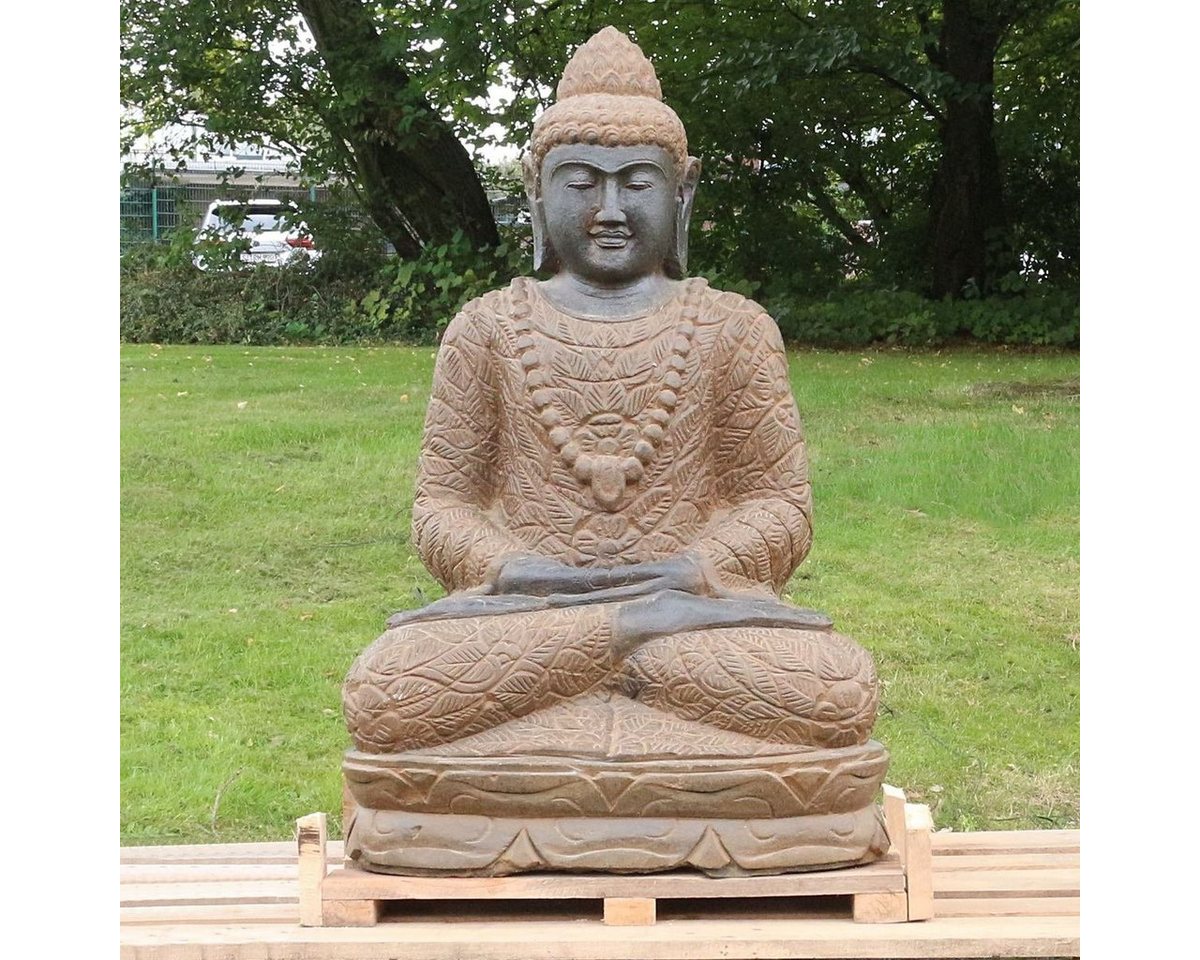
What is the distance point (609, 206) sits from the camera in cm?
425

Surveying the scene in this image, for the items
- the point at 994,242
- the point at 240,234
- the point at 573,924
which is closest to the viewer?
the point at 573,924

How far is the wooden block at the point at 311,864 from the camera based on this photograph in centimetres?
375

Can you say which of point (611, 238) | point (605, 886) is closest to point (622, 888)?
point (605, 886)

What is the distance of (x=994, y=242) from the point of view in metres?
12.7

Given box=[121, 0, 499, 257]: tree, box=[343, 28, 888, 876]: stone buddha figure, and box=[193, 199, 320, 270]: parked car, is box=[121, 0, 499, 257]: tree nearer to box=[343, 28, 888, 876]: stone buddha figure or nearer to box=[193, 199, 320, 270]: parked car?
box=[193, 199, 320, 270]: parked car

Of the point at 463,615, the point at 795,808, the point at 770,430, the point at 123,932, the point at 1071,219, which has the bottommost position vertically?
the point at 123,932

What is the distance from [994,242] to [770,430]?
9.03 m

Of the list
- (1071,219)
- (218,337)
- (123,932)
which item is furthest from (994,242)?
(123,932)

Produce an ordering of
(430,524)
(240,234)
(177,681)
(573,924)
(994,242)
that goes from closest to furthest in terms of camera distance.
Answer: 1. (573,924)
2. (430,524)
3. (177,681)
4. (994,242)
5. (240,234)

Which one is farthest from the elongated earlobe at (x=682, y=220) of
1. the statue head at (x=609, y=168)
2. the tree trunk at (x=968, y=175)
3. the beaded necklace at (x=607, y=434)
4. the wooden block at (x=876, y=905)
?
the tree trunk at (x=968, y=175)

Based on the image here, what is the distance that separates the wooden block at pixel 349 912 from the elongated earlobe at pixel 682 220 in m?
1.91

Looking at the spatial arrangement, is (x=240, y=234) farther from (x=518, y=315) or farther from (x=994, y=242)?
(x=518, y=315)

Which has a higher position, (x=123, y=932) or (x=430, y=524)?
(x=430, y=524)

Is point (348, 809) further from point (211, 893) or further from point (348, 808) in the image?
point (211, 893)
